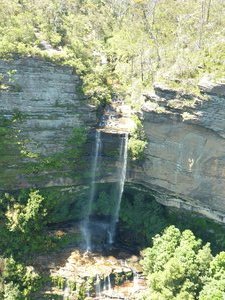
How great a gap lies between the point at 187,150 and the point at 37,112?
10325 mm

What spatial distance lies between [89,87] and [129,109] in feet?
12.3

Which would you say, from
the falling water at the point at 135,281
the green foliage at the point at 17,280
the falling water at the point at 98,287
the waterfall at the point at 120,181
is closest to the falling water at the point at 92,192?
the waterfall at the point at 120,181

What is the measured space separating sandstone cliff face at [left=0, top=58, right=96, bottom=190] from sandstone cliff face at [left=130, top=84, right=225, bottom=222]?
5006 millimetres

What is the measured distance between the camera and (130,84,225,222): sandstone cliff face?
934 inches

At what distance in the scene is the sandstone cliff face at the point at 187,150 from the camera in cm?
2373

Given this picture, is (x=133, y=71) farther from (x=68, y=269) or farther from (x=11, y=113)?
(x=68, y=269)

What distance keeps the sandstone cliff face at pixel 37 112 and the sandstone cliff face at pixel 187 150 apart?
5.01 m

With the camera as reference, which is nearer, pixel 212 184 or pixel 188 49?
pixel 212 184

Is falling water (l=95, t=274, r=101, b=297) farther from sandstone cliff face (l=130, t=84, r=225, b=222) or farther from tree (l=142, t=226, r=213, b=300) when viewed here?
sandstone cliff face (l=130, t=84, r=225, b=222)

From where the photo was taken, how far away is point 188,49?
1134 inches

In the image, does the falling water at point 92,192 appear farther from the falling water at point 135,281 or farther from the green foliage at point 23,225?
the falling water at point 135,281

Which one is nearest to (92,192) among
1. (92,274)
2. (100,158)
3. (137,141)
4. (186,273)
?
(100,158)

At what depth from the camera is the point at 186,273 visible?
23.0 meters

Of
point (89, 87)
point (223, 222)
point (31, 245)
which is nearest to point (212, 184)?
point (223, 222)
